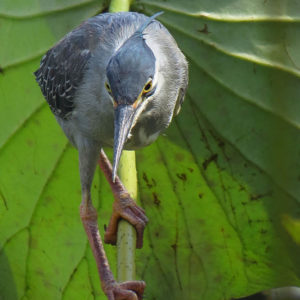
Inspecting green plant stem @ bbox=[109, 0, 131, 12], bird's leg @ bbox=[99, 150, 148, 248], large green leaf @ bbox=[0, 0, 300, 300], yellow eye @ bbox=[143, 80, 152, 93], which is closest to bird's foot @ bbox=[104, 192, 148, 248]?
bird's leg @ bbox=[99, 150, 148, 248]

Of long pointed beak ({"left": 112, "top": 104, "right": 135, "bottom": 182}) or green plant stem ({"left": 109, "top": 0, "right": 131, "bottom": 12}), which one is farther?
green plant stem ({"left": 109, "top": 0, "right": 131, "bottom": 12})

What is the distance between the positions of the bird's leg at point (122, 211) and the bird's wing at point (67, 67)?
1.22ft

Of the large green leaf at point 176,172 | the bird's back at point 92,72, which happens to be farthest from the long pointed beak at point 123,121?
the large green leaf at point 176,172

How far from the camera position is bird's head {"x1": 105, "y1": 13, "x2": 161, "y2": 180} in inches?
70.2

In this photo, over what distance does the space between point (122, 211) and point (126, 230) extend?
0.59 ft

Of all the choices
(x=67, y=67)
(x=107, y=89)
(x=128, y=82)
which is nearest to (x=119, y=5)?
(x=67, y=67)

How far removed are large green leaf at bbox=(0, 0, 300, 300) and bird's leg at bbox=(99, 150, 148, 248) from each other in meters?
0.15

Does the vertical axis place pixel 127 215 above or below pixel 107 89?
below

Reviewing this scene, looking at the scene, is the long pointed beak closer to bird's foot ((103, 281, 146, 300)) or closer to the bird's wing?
the bird's wing

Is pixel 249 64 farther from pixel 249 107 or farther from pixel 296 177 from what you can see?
pixel 296 177

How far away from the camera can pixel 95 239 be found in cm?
259

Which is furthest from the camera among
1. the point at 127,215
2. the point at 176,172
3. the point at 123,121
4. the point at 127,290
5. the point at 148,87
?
the point at 176,172

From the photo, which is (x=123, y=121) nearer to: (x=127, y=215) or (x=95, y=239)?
(x=127, y=215)

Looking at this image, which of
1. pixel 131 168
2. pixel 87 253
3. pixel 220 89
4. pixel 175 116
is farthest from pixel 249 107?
pixel 87 253
